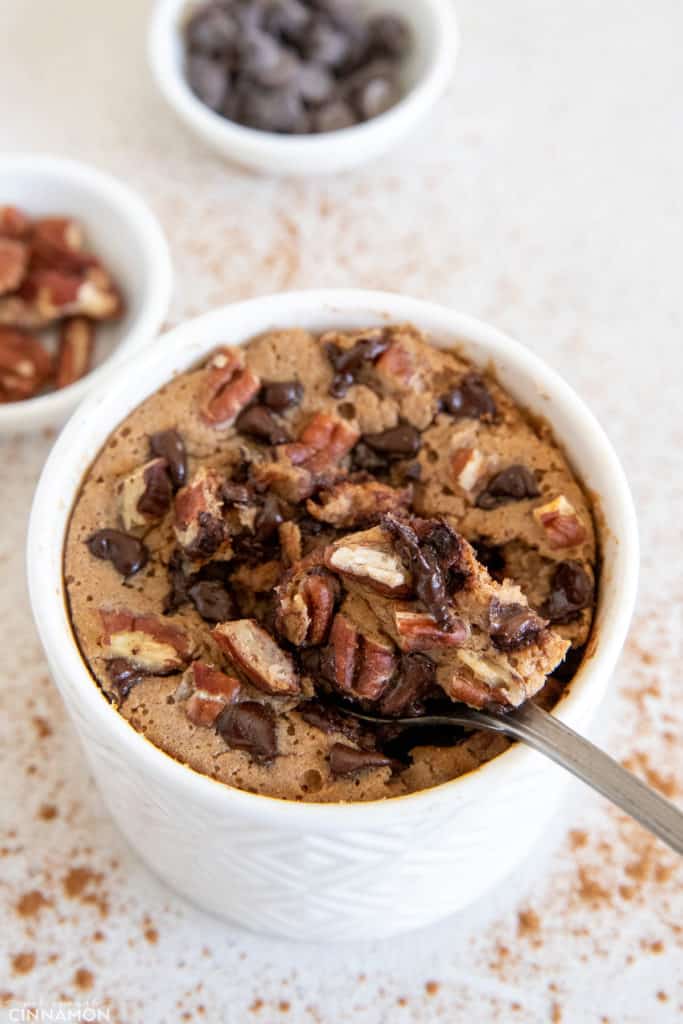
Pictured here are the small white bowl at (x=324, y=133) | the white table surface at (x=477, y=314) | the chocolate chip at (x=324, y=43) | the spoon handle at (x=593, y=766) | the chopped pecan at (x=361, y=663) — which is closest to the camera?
the spoon handle at (x=593, y=766)

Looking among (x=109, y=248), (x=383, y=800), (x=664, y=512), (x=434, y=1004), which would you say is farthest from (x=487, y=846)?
(x=109, y=248)

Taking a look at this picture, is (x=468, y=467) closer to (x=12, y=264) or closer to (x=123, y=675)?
(x=123, y=675)

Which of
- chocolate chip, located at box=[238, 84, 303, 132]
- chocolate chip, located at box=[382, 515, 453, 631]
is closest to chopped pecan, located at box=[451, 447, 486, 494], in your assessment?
chocolate chip, located at box=[382, 515, 453, 631]

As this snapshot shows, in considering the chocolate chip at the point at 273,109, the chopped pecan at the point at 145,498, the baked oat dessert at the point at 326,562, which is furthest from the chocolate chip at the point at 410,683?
the chocolate chip at the point at 273,109

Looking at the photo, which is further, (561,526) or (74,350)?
(74,350)

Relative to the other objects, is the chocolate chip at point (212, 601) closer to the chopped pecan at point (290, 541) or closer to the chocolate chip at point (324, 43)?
the chopped pecan at point (290, 541)

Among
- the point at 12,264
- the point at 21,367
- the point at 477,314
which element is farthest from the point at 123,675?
the point at 477,314
